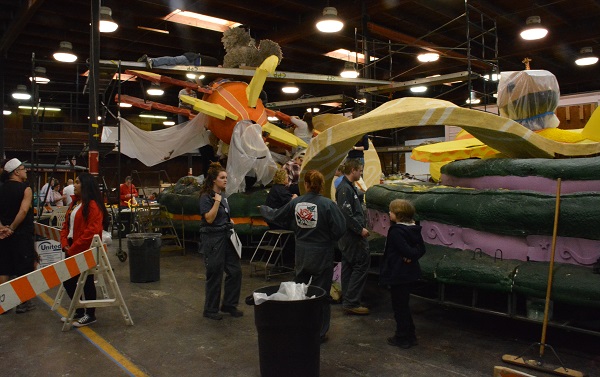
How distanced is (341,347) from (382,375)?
27.6 inches

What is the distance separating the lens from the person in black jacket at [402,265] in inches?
170

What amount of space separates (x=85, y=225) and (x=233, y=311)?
6.25ft

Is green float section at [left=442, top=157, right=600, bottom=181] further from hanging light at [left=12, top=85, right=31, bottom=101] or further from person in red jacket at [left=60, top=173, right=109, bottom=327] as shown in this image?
hanging light at [left=12, top=85, right=31, bottom=101]

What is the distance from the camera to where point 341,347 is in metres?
4.45

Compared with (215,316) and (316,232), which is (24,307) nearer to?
(215,316)

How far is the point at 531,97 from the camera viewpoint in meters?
5.66

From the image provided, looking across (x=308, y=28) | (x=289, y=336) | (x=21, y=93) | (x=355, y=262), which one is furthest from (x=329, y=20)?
(x=21, y=93)

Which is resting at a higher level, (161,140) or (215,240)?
(161,140)

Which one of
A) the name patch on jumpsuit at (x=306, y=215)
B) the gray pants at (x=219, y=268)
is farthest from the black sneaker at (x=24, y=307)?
the name patch on jumpsuit at (x=306, y=215)

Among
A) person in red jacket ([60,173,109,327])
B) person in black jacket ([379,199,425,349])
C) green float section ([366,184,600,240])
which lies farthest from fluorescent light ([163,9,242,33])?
person in black jacket ([379,199,425,349])

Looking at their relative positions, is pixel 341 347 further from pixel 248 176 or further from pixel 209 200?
pixel 248 176

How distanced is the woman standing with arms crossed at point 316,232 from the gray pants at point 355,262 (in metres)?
1.01

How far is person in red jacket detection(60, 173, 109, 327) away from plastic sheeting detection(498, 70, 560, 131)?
5.03 m

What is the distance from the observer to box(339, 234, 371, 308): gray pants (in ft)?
17.9
